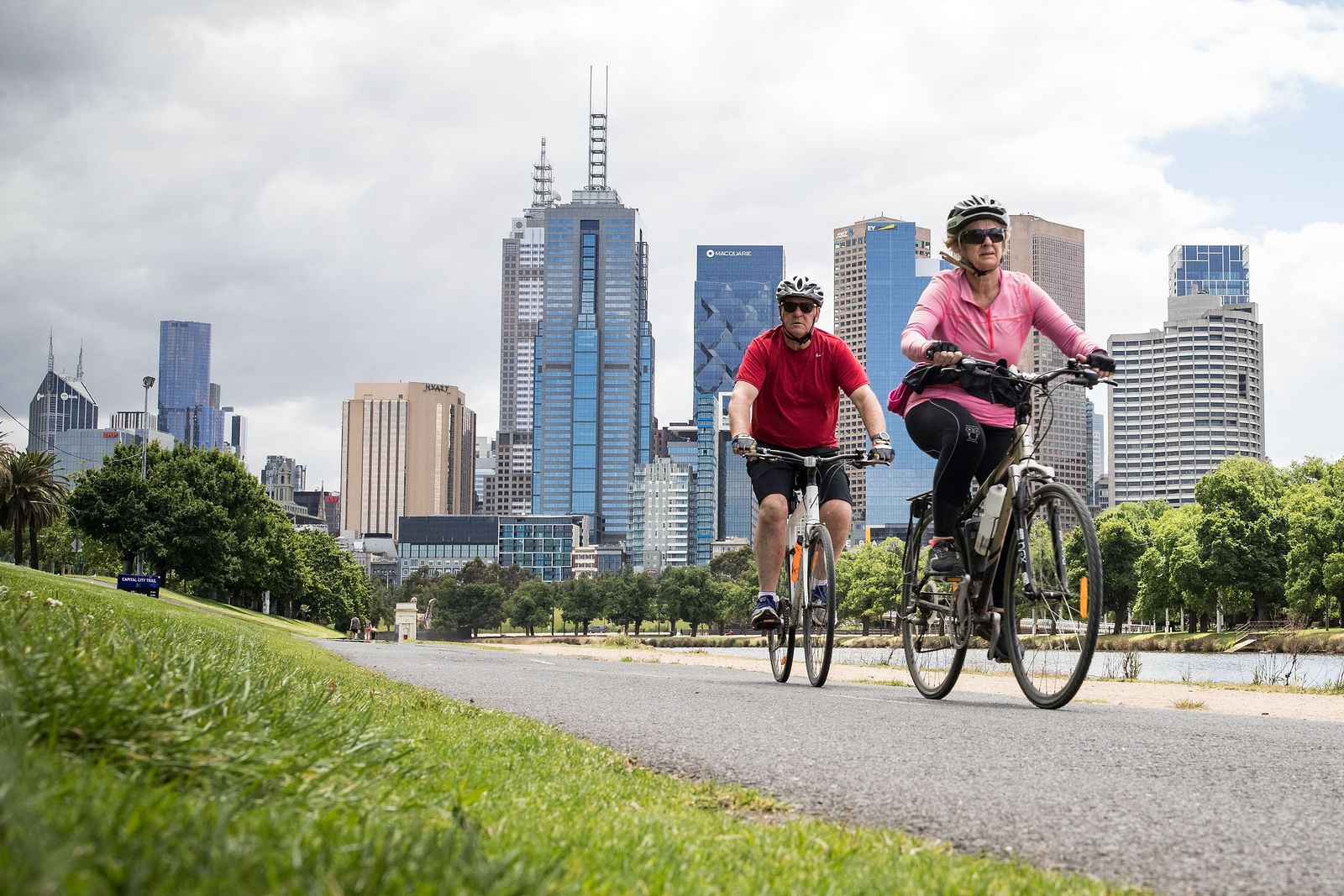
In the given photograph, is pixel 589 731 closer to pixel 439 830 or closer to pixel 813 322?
pixel 439 830

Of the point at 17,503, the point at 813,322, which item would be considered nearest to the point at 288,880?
the point at 813,322

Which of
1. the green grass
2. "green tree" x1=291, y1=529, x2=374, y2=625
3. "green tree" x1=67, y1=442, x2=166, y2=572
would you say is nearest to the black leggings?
the green grass

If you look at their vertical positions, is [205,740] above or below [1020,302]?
below

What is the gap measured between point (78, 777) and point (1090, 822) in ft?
7.61

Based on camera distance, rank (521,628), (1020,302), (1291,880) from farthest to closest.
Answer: (521,628), (1020,302), (1291,880)

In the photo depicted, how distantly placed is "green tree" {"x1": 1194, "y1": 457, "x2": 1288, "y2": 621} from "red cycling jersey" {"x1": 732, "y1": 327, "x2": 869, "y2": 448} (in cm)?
5289

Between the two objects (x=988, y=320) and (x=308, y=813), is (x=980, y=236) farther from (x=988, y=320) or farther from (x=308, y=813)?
(x=308, y=813)

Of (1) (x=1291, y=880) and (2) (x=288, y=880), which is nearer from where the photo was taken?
(2) (x=288, y=880)

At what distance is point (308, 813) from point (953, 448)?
5.04 metres

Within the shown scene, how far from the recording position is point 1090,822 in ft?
9.93

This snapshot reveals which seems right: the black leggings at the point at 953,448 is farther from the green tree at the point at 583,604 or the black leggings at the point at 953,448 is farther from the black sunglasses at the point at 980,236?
the green tree at the point at 583,604

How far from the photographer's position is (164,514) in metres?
55.9

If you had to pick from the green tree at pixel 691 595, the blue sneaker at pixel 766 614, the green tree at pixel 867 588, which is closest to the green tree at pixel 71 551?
the green tree at pixel 867 588

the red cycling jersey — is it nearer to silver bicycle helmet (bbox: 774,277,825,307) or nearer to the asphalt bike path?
silver bicycle helmet (bbox: 774,277,825,307)
